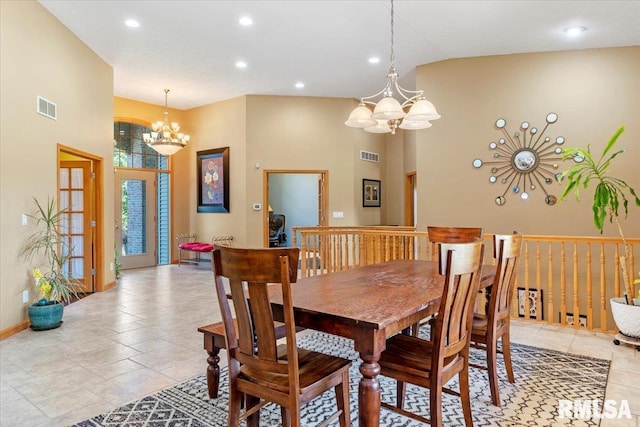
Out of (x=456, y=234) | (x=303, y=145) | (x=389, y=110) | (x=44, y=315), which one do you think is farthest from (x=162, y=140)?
(x=456, y=234)

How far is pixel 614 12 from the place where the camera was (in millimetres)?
4254

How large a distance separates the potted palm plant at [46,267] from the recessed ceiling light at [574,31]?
635cm

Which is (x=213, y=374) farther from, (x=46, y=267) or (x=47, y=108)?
(x=47, y=108)

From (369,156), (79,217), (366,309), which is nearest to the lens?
(366,309)

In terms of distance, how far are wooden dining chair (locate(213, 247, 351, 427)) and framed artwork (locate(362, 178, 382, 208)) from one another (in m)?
6.73

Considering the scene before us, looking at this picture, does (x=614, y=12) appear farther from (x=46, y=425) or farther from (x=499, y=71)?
(x=46, y=425)

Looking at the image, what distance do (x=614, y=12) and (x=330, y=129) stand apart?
16.2 ft

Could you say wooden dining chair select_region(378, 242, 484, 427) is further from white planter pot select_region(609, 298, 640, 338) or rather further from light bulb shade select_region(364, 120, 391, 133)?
white planter pot select_region(609, 298, 640, 338)

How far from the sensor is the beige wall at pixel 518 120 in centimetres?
507

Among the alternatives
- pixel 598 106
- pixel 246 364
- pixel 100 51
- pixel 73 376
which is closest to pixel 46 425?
pixel 73 376

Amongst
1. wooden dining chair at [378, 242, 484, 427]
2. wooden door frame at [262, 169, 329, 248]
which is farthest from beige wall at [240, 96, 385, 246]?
wooden dining chair at [378, 242, 484, 427]

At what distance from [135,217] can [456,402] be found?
768 centimetres

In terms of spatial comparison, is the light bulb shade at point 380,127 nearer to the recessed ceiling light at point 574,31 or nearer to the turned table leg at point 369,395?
the turned table leg at point 369,395

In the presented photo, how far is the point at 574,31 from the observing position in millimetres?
4742
